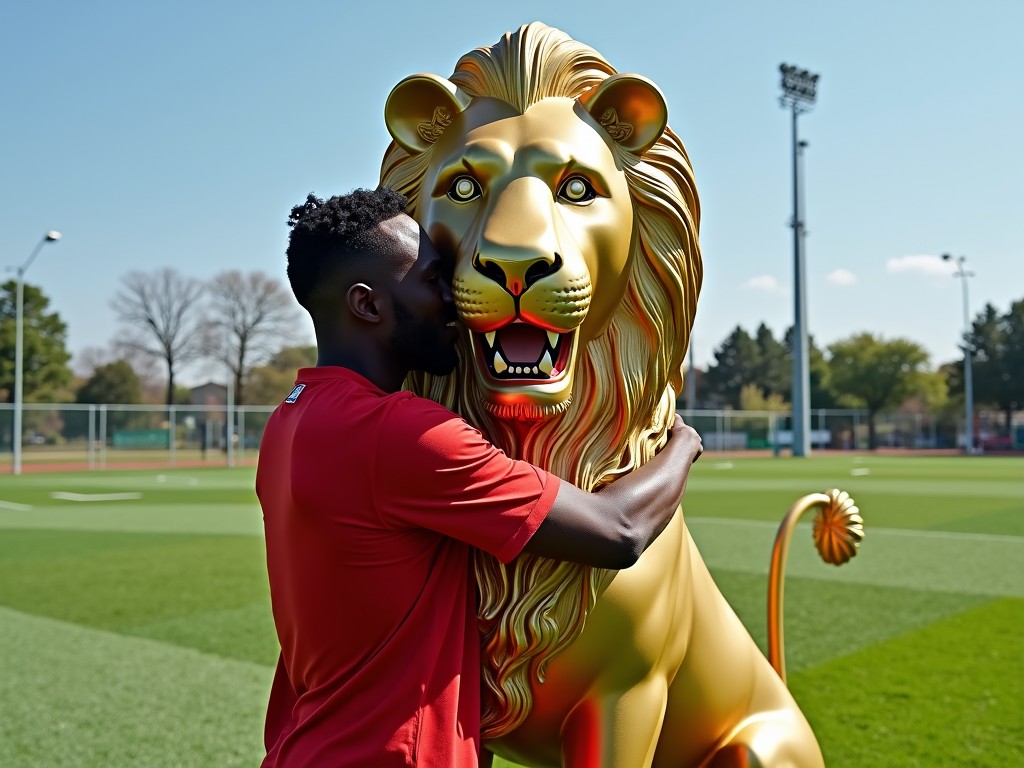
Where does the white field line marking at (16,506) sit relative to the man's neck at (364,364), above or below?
below

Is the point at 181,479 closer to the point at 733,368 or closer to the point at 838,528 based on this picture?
the point at 838,528

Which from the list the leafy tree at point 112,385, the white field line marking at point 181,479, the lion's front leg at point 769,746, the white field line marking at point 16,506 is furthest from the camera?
the leafy tree at point 112,385

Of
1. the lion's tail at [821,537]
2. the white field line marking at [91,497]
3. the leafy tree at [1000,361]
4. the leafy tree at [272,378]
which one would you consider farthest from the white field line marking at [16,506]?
the leafy tree at [1000,361]

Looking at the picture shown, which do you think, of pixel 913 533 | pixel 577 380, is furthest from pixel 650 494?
pixel 913 533

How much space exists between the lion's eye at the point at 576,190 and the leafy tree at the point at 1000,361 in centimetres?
5831

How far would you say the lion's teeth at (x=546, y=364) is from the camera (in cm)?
154

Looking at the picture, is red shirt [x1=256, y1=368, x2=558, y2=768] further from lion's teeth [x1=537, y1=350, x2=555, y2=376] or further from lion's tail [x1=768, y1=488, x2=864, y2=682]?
lion's tail [x1=768, y1=488, x2=864, y2=682]

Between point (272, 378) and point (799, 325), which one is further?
point (272, 378)

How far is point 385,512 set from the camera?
→ 1.40 metres

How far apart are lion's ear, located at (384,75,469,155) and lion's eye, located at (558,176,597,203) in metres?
0.27

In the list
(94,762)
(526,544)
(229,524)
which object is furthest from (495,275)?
(229,524)

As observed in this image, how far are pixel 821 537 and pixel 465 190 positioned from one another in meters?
1.32

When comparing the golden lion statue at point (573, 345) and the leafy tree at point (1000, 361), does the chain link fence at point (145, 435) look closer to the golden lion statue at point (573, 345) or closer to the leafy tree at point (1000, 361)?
the leafy tree at point (1000, 361)

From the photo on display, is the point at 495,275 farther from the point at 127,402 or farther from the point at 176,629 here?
the point at 127,402
